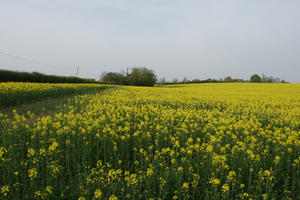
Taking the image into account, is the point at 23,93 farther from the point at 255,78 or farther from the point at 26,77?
the point at 255,78

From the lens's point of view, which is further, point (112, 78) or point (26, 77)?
point (112, 78)


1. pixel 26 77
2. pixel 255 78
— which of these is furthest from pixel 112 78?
pixel 255 78

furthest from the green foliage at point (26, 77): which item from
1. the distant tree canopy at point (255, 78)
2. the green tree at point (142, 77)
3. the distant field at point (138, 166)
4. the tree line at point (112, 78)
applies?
the distant tree canopy at point (255, 78)

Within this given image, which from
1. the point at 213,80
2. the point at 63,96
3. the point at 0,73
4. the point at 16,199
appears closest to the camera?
the point at 16,199

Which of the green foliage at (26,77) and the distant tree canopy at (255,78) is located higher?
the distant tree canopy at (255,78)

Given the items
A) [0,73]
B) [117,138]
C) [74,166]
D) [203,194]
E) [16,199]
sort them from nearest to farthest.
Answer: [16,199] → [203,194] → [74,166] → [117,138] → [0,73]

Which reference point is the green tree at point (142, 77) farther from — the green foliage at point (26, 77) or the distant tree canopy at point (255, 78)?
the distant tree canopy at point (255, 78)

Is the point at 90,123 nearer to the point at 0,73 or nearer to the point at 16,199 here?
the point at 16,199

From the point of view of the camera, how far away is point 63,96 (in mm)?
18969

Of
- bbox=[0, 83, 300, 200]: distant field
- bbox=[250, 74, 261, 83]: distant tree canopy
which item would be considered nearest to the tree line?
bbox=[250, 74, 261, 83]: distant tree canopy

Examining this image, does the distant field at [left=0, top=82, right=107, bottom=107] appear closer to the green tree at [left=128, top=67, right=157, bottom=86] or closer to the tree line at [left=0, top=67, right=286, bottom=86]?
the tree line at [left=0, top=67, right=286, bottom=86]

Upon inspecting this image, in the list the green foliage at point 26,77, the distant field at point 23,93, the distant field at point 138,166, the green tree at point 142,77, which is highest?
the green tree at point 142,77

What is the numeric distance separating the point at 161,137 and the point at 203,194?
232 centimetres

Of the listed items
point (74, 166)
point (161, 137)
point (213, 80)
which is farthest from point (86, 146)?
point (213, 80)
